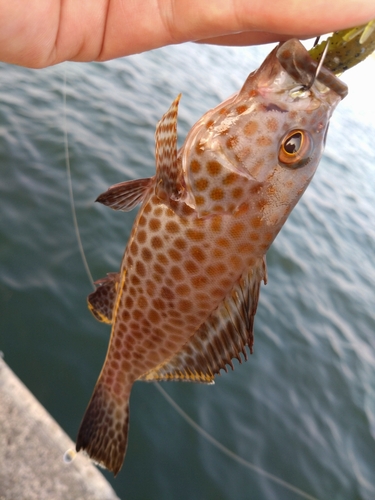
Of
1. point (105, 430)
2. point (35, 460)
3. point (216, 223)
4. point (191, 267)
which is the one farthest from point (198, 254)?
point (35, 460)

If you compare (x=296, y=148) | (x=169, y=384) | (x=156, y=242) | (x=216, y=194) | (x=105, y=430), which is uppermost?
(x=296, y=148)

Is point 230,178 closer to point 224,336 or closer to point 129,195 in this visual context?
point 129,195

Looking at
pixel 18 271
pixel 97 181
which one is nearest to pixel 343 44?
pixel 18 271

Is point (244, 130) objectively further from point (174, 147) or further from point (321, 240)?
point (321, 240)

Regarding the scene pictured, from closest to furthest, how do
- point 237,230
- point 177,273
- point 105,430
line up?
point 237,230
point 177,273
point 105,430

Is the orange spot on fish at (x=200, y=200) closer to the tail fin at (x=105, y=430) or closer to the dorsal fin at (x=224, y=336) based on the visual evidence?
the dorsal fin at (x=224, y=336)

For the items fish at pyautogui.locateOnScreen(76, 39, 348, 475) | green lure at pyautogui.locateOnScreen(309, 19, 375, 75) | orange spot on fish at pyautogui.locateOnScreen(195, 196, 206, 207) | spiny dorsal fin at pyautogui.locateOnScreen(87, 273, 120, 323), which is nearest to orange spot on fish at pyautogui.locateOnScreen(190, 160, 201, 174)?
fish at pyautogui.locateOnScreen(76, 39, 348, 475)
